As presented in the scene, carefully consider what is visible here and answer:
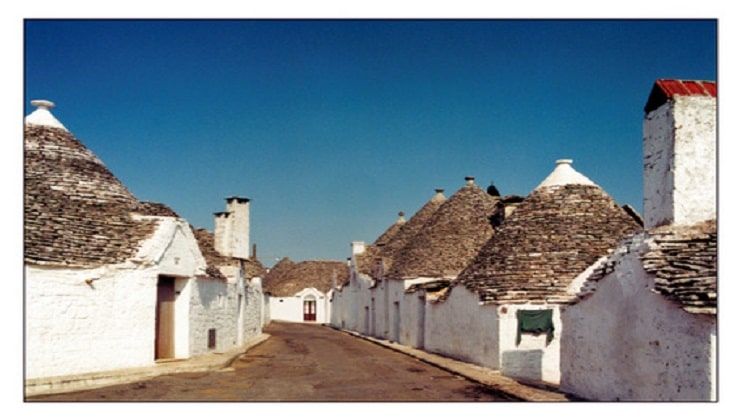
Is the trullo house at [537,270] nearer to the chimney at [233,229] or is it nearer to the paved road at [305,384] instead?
the paved road at [305,384]

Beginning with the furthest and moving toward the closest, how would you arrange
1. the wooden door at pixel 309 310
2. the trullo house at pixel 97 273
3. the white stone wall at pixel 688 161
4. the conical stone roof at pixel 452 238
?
the wooden door at pixel 309 310 < the conical stone roof at pixel 452 238 < the trullo house at pixel 97 273 < the white stone wall at pixel 688 161

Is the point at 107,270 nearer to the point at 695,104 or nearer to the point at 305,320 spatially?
the point at 695,104

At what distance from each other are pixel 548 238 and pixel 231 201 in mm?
14713

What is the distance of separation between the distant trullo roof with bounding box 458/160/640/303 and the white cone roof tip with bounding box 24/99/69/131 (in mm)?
10618

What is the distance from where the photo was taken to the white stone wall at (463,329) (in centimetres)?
1730

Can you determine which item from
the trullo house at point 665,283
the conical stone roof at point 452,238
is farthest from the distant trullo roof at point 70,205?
the conical stone roof at point 452,238

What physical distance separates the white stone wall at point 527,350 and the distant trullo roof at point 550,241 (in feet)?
1.05

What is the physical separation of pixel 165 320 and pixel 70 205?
331 centimetres

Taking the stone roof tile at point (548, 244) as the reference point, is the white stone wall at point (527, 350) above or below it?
below

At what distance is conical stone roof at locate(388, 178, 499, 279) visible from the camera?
26.8 meters

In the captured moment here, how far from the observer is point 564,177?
66.2 feet

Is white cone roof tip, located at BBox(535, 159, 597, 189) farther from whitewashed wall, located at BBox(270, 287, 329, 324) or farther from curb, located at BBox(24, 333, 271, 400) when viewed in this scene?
whitewashed wall, located at BBox(270, 287, 329, 324)

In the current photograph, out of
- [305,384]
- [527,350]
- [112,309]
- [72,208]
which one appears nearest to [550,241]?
[527,350]

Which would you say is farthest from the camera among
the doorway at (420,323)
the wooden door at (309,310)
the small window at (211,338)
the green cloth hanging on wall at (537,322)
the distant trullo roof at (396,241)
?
the wooden door at (309,310)
